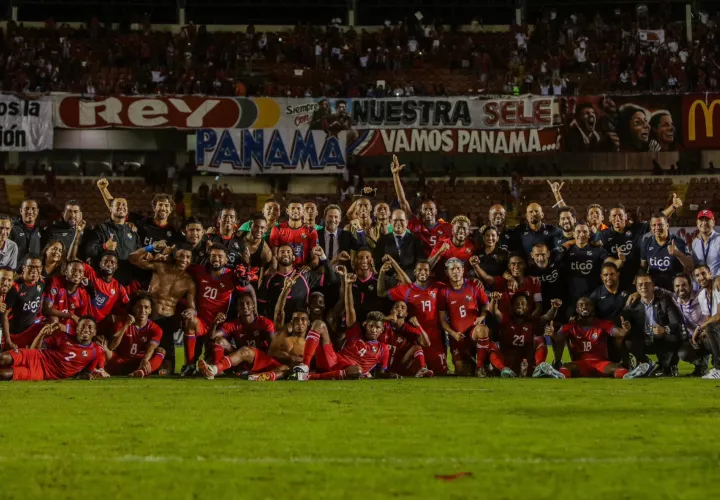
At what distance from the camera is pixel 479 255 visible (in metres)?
12.4

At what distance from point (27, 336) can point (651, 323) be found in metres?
6.73

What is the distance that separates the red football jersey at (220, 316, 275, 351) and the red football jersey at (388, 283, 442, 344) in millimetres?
1506

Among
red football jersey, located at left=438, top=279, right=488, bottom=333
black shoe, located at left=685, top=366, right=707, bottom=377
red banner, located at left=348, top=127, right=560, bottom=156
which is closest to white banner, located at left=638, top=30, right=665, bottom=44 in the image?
red banner, located at left=348, top=127, right=560, bottom=156

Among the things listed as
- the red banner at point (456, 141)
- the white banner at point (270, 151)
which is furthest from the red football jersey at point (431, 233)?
the red banner at point (456, 141)

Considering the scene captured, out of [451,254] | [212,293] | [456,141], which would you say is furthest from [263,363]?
[456,141]

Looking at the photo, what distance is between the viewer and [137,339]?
11.3 metres

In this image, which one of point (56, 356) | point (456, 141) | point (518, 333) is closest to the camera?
point (56, 356)

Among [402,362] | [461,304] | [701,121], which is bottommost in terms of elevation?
[402,362]

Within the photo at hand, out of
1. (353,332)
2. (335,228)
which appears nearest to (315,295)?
(353,332)

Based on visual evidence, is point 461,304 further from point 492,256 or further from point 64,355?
point 64,355

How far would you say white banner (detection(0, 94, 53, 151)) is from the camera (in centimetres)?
2691

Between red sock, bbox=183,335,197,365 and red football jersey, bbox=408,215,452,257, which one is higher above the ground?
red football jersey, bbox=408,215,452,257

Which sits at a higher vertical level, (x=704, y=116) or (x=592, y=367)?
(x=704, y=116)

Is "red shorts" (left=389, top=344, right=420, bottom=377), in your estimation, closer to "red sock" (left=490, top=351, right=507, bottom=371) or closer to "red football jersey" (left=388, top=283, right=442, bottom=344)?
"red football jersey" (left=388, top=283, right=442, bottom=344)
